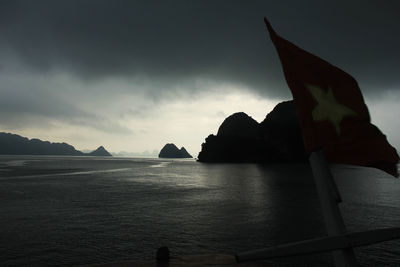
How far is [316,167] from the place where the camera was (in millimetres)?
2844

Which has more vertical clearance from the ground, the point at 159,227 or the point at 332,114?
the point at 332,114

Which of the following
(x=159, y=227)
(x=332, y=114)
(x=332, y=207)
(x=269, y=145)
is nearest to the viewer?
(x=332, y=207)

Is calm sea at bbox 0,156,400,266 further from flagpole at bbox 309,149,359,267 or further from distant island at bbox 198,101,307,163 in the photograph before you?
distant island at bbox 198,101,307,163

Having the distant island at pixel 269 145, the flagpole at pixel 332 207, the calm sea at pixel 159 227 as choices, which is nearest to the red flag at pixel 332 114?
the flagpole at pixel 332 207

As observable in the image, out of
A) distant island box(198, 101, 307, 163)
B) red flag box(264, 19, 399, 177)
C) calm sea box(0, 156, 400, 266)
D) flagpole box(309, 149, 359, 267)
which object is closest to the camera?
flagpole box(309, 149, 359, 267)

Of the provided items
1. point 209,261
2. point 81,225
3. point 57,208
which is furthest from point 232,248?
point 57,208

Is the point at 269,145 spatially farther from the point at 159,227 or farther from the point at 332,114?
the point at 332,114

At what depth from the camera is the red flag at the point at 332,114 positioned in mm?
3125

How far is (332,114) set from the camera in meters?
3.24

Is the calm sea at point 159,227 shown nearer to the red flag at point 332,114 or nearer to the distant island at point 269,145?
the red flag at point 332,114

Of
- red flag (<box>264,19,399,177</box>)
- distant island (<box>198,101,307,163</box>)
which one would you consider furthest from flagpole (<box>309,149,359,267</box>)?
distant island (<box>198,101,307,163</box>)

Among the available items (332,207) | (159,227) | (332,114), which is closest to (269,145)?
(159,227)

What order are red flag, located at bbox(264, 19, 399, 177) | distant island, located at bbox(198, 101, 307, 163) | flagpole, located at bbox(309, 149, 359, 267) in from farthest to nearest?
1. distant island, located at bbox(198, 101, 307, 163)
2. red flag, located at bbox(264, 19, 399, 177)
3. flagpole, located at bbox(309, 149, 359, 267)

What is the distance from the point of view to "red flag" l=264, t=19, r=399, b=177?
10.3 feet
